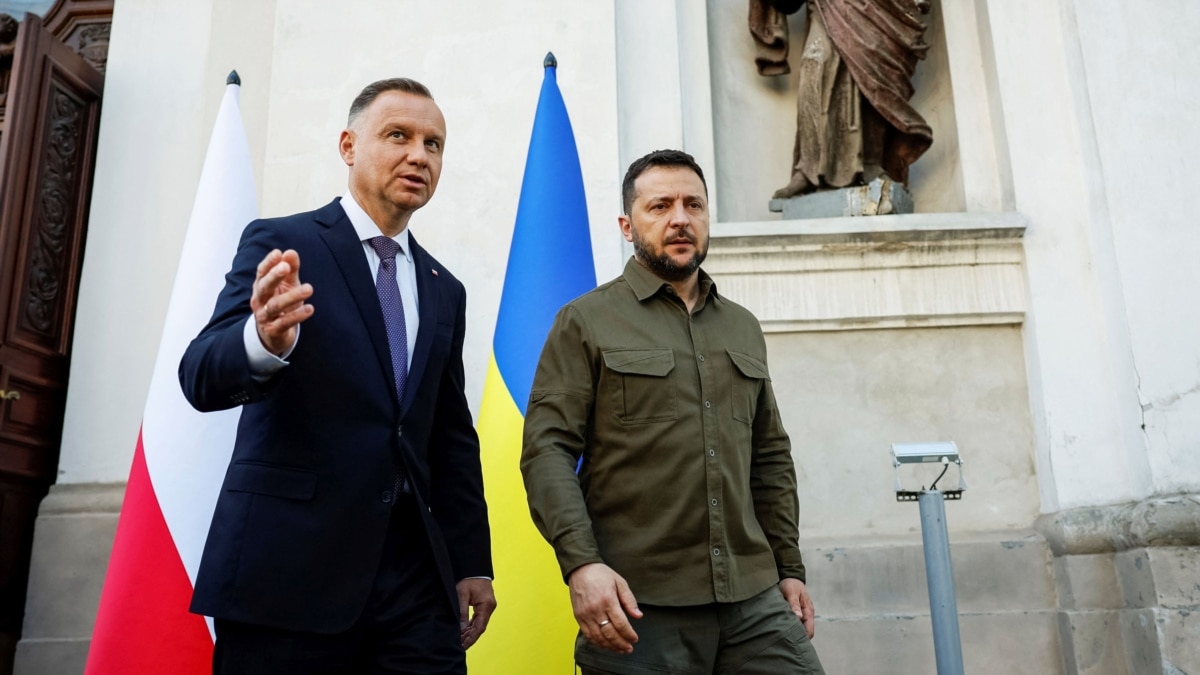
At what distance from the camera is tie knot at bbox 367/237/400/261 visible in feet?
6.90

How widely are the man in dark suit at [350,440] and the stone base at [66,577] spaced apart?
7.69ft

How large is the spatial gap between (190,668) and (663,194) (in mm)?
1783

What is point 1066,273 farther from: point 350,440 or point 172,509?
point 172,509

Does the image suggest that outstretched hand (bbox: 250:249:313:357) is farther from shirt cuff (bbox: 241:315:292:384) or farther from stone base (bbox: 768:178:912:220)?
stone base (bbox: 768:178:912:220)

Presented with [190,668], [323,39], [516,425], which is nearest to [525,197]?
[516,425]

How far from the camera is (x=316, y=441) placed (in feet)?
6.01

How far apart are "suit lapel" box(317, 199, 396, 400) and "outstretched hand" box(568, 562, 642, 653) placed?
20.5 inches

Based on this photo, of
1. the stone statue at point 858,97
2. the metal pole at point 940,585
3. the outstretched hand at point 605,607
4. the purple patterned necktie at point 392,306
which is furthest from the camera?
the stone statue at point 858,97

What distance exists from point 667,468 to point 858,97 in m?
2.85

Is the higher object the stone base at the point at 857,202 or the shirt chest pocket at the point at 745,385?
the stone base at the point at 857,202

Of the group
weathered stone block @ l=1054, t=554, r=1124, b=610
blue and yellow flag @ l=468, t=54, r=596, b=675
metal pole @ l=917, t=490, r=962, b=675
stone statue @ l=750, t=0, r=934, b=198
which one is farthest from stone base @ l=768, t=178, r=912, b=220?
metal pole @ l=917, t=490, r=962, b=675

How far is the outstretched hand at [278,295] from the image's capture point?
1.57 m

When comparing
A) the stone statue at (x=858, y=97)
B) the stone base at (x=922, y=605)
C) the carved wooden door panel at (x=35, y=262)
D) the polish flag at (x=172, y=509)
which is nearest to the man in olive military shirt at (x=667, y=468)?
the polish flag at (x=172, y=509)

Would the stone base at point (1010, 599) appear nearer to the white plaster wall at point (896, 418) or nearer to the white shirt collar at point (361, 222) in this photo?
the white plaster wall at point (896, 418)
